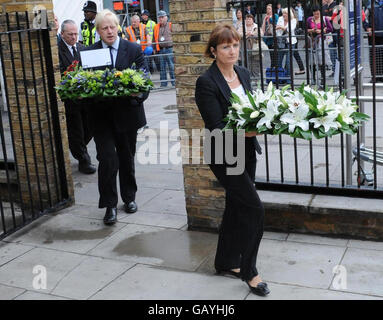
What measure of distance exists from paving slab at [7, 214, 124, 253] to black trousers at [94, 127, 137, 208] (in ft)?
0.93

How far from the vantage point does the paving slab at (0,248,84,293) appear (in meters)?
4.75

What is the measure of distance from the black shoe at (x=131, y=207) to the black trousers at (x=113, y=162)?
0.04m

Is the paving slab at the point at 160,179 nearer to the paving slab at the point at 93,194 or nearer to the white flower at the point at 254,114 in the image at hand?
the paving slab at the point at 93,194

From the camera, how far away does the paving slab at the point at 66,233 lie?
552 centimetres

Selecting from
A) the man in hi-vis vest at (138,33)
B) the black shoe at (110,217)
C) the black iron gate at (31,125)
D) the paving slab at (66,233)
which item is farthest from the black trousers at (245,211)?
the man in hi-vis vest at (138,33)

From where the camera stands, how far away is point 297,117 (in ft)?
12.7

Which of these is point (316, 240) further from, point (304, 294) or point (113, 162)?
point (113, 162)

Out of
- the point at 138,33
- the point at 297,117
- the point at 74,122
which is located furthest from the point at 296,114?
the point at 138,33

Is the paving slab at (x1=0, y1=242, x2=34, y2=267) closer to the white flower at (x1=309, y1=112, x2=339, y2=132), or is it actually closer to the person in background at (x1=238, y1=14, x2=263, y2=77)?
the white flower at (x1=309, y1=112, x2=339, y2=132)

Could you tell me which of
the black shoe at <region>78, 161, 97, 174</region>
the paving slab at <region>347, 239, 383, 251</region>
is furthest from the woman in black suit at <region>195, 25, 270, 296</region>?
the black shoe at <region>78, 161, 97, 174</region>

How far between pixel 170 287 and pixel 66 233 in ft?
5.61

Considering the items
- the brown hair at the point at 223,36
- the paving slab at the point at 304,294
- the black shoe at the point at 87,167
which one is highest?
the brown hair at the point at 223,36

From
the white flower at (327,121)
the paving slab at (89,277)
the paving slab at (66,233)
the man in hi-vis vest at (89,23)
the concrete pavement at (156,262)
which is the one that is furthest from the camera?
the man in hi-vis vest at (89,23)

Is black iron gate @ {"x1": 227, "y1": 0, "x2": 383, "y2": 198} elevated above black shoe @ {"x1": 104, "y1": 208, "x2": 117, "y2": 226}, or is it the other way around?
black iron gate @ {"x1": 227, "y1": 0, "x2": 383, "y2": 198}
